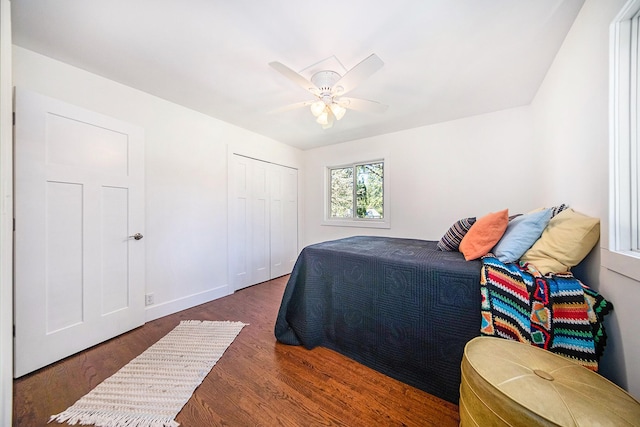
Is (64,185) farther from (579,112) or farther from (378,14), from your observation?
(579,112)

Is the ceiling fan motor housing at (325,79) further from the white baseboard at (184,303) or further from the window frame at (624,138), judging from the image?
the white baseboard at (184,303)

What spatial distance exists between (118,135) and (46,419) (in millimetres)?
2039

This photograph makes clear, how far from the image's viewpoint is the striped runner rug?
1233mm

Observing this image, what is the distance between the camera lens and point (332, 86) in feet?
6.27

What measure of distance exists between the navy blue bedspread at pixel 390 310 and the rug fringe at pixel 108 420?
879mm

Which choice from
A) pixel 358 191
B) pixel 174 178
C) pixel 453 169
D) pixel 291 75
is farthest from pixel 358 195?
pixel 174 178

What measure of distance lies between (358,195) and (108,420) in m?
3.55

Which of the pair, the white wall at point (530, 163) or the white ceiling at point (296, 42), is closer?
the white wall at point (530, 163)

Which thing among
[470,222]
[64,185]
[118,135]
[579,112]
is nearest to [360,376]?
[470,222]

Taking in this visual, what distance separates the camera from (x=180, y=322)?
2.30 m

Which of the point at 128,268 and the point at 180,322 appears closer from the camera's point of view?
the point at 128,268

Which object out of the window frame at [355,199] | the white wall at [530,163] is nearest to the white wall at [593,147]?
the white wall at [530,163]

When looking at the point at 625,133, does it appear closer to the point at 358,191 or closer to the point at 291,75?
the point at 291,75

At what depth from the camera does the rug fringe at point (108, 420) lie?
120cm
